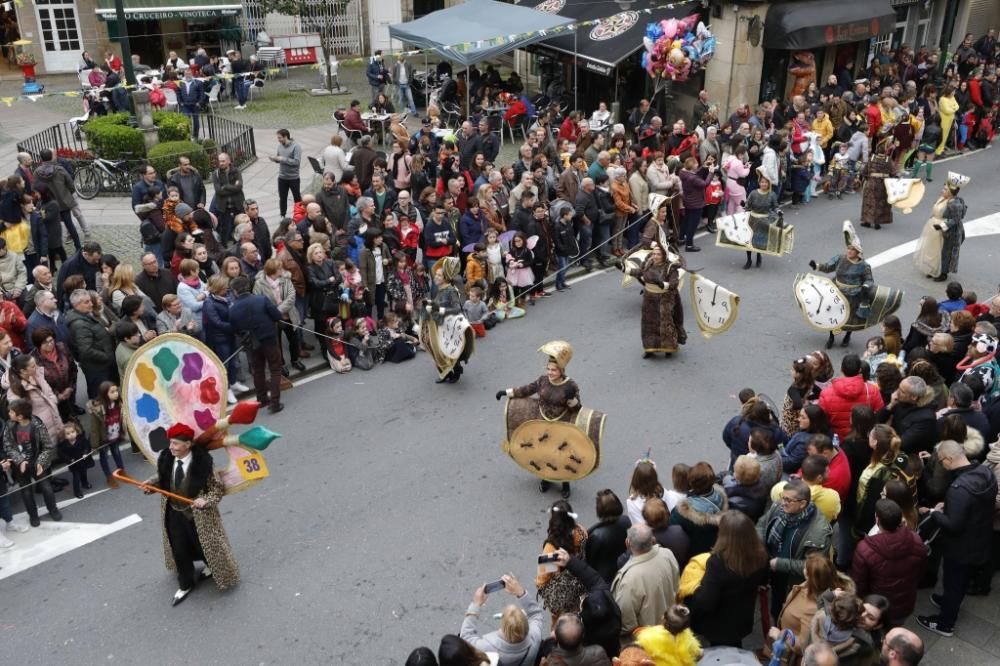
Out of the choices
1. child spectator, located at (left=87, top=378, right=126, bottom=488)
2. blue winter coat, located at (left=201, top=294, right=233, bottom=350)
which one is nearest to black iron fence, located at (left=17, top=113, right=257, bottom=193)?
blue winter coat, located at (left=201, top=294, right=233, bottom=350)

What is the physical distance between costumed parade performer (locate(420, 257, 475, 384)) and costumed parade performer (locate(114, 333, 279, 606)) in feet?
9.91

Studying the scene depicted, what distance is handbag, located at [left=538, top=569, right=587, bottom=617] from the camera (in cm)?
575

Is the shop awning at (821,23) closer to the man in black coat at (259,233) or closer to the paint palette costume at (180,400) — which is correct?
the man in black coat at (259,233)

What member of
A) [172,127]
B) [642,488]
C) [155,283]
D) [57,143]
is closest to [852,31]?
[172,127]

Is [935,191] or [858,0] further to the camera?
[858,0]

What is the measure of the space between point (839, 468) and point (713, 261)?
26.2 feet

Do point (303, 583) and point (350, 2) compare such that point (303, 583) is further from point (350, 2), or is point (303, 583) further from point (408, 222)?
point (350, 2)

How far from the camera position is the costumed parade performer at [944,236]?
12.8m

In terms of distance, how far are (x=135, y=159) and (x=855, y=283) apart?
12.3m

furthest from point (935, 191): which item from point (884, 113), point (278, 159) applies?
point (278, 159)

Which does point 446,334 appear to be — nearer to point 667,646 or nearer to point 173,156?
point 667,646

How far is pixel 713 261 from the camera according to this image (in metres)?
14.4

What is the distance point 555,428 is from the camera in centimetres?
789

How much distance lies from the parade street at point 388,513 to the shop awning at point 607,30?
9.08m
